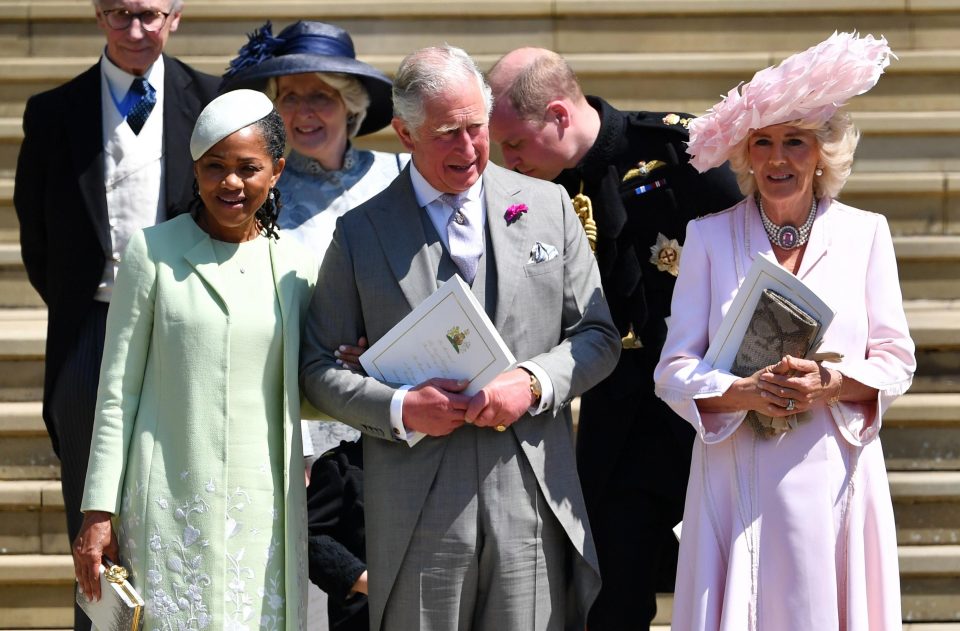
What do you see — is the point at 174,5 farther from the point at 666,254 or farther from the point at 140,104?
the point at 666,254

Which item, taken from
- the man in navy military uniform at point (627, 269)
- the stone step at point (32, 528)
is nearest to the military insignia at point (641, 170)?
the man in navy military uniform at point (627, 269)

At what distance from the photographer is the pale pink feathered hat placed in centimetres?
395

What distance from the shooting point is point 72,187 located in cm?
496

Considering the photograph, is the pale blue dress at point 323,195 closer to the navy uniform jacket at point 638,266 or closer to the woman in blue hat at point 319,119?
the woman in blue hat at point 319,119

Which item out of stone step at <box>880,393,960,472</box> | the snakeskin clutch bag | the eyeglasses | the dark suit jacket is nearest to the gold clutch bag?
the dark suit jacket

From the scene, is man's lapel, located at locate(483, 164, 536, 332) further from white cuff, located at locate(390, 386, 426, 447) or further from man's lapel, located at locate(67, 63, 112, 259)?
man's lapel, located at locate(67, 63, 112, 259)

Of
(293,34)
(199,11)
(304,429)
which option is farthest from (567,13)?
(304,429)

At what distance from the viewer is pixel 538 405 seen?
3893mm

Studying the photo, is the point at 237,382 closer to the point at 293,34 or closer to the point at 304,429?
the point at 304,429

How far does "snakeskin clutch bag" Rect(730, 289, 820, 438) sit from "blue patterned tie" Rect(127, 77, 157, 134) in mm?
2232

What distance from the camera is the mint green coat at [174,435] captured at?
3.80 m

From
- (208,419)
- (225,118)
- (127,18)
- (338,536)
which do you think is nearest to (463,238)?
(225,118)

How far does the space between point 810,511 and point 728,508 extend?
22cm

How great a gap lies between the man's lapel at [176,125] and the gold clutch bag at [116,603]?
5.01ft
